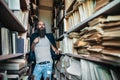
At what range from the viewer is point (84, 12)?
5.91 ft

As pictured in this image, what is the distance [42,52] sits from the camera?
3.32 metres

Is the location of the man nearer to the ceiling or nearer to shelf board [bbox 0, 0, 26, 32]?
shelf board [bbox 0, 0, 26, 32]

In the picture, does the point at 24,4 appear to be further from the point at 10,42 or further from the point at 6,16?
the point at 6,16

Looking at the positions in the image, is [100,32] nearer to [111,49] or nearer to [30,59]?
[111,49]

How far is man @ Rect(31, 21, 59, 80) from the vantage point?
3199mm

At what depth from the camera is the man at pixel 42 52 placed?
3.20m

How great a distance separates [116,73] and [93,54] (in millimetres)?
261

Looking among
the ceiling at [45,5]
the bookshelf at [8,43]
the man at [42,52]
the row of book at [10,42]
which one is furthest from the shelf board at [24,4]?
the ceiling at [45,5]

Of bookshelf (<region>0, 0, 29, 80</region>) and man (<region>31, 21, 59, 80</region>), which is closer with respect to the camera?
bookshelf (<region>0, 0, 29, 80</region>)

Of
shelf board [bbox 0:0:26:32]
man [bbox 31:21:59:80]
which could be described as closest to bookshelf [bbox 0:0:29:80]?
shelf board [bbox 0:0:26:32]

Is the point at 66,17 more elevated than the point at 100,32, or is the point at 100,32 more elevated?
the point at 66,17

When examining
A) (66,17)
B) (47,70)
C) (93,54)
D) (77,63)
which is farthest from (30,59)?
(93,54)

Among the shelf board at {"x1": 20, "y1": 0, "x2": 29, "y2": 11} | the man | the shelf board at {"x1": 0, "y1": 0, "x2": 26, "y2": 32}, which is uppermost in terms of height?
the shelf board at {"x1": 20, "y1": 0, "x2": 29, "y2": 11}

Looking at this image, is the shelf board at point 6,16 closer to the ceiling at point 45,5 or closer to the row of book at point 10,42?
the row of book at point 10,42
